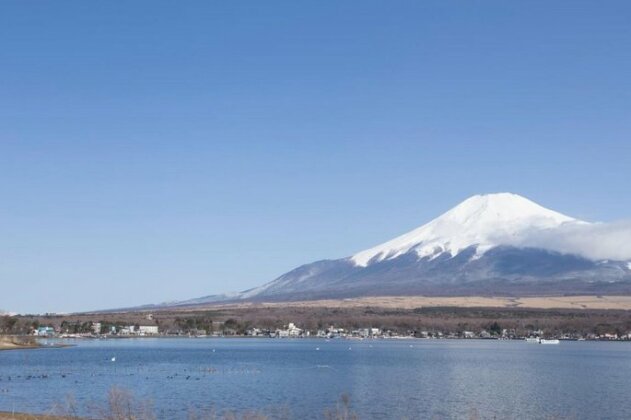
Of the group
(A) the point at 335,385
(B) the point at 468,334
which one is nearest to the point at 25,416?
(A) the point at 335,385

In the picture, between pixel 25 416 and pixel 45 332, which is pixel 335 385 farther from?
pixel 45 332

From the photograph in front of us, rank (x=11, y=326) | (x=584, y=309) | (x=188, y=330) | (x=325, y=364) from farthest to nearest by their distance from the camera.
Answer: (x=584, y=309), (x=188, y=330), (x=11, y=326), (x=325, y=364)

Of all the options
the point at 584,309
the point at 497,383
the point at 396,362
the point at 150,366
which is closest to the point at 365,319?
the point at 584,309

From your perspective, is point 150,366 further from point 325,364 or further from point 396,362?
point 396,362

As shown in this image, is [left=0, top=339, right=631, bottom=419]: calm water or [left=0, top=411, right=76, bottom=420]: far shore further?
[left=0, top=339, right=631, bottom=419]: calm water

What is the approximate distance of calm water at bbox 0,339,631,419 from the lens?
134 ft

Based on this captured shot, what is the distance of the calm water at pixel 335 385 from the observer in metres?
40.8

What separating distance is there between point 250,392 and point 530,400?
45.1 ft

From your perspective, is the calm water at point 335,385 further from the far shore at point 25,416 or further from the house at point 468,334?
the house at point 468,334

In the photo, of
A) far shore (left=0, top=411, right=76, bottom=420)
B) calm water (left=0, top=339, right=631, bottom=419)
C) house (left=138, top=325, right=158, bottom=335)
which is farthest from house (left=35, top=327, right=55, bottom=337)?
far shore (left=0, top=411, right=76, bottom=420)

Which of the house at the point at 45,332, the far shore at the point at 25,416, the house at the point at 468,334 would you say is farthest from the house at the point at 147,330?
the far shore at the point at 25,416

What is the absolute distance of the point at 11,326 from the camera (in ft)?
415

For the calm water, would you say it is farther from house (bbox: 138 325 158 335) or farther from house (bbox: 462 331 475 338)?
house (bbox: 138 325 158 335)

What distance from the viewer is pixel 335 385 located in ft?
173
